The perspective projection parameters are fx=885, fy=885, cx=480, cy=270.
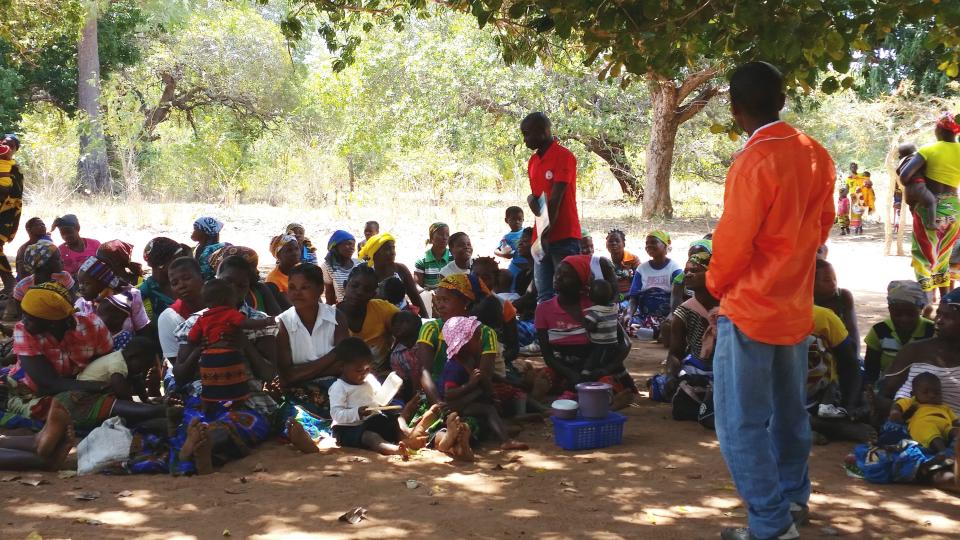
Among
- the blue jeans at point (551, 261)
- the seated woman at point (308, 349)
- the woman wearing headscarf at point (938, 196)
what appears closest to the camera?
the seated woman at point (308, 349)

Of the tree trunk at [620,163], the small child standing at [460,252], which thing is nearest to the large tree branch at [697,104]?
the tree trunk at [620,163]

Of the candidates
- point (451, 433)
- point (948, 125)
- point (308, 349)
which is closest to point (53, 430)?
point (308, 349)

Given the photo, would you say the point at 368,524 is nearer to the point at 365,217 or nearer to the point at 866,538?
the point at 866,538

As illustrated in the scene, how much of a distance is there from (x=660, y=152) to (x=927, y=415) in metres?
14.1

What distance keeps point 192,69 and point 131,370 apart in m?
24.3

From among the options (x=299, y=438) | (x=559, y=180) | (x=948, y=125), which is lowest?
(x=299, y=438)

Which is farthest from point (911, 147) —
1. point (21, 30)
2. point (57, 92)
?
point (57, 92)

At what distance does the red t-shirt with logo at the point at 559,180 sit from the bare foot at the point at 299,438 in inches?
102

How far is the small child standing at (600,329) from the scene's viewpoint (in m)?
→ 5.84

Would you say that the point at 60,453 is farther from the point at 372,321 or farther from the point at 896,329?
the point at 896,329

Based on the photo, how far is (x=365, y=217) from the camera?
17406 mm

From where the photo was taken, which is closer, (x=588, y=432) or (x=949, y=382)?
(x=949, y=382)

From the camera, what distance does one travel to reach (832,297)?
A: 528cm

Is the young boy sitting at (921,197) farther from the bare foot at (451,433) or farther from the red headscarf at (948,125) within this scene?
the bare foot at (451,433)
